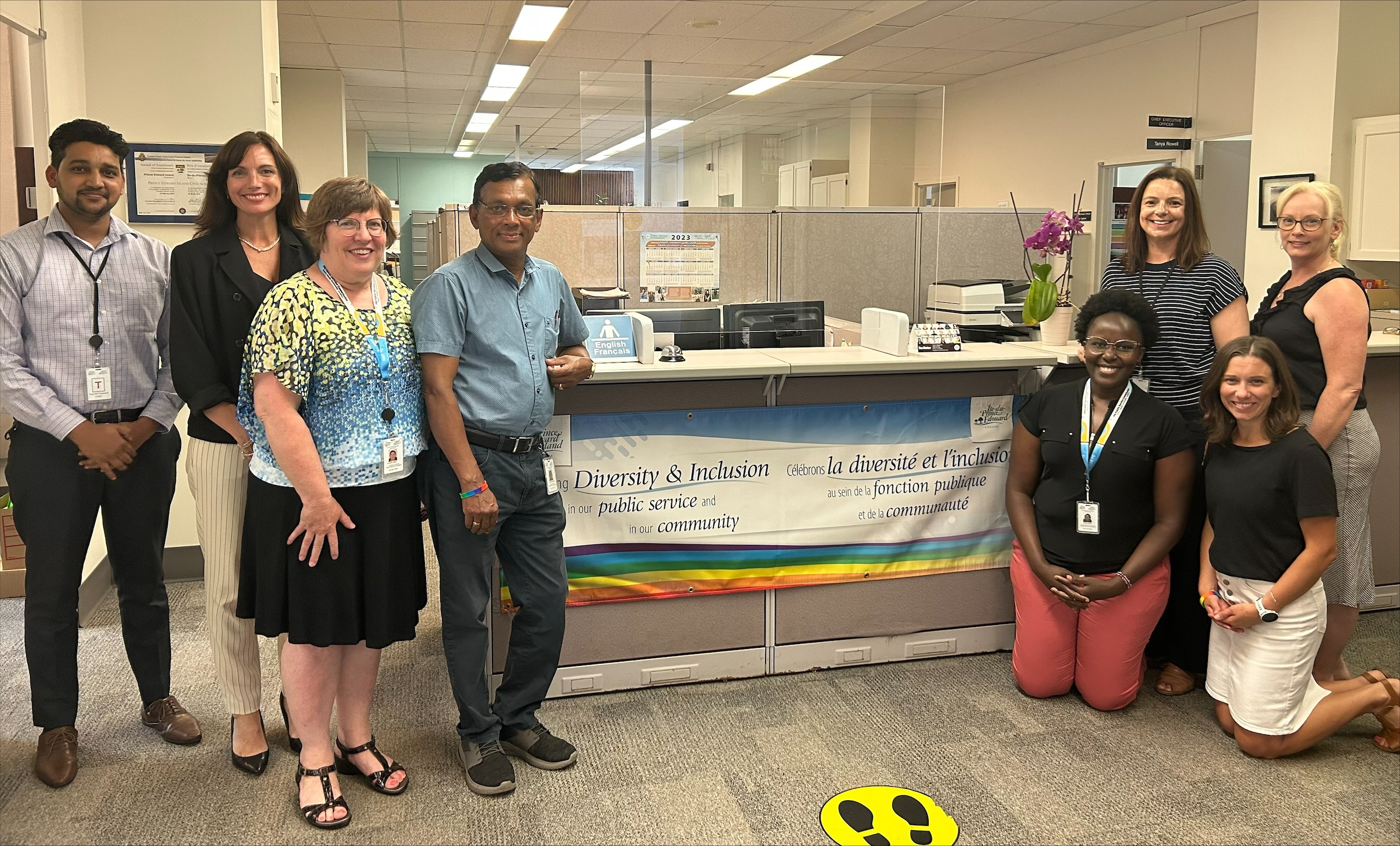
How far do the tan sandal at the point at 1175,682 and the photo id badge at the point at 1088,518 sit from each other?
59cm

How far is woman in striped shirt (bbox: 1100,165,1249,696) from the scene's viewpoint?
2.79 m

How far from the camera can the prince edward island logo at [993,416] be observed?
3119 millimetres

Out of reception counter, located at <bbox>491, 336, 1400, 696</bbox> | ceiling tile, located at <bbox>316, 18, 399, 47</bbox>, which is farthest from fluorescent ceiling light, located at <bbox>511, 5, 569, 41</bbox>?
reception counter, located at <bbox>491, 336, 1400, 696</bbox>

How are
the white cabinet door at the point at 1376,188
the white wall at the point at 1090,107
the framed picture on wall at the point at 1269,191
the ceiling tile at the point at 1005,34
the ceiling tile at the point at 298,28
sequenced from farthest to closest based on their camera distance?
the ceiling tile at the point at 1005,34 < the white wall at the point at 1090,107 < the ceiling tile at the point at 298,28 < the framed picture on wall at the point at 1269,191 < the white cabinet door at the point at 1376,188

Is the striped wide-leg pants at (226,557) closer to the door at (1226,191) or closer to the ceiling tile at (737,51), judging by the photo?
the ceiling tile at (737,51)

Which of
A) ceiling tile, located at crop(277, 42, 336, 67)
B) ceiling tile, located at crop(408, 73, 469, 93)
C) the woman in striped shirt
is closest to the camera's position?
the woman in striped shirt

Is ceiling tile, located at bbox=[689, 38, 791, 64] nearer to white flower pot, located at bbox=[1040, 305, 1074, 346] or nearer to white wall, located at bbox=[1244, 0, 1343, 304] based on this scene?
white wall, located at bbox=[1244, 0, 1343, 304]

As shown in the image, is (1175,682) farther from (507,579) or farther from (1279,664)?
(507,579)

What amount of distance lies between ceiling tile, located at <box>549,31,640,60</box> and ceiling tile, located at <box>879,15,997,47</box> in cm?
190

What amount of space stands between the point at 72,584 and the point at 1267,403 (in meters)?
2.92

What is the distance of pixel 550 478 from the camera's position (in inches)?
94.1

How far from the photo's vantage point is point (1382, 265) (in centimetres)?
559

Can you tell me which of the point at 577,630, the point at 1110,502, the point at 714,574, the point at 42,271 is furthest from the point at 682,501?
the point at 42,271

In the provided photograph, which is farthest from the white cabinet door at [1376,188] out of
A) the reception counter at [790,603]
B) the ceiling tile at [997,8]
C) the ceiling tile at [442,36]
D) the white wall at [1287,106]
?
the ceiling tile at [442,36]
